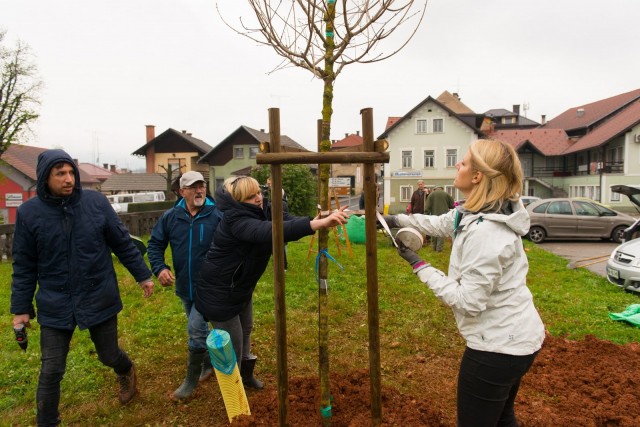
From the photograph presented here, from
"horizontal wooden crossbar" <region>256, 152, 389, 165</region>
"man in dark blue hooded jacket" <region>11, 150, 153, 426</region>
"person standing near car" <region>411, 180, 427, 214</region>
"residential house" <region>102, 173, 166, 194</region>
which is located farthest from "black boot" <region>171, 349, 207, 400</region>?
"residential house" <region>102, 173, 166, 194</region>

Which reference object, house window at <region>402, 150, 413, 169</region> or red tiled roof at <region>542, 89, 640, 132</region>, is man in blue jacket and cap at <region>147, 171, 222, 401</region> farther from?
red tiled roof at <region>542, 89, 640, 132</region>

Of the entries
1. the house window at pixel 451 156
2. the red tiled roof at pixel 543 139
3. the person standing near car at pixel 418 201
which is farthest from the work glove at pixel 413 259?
the red tiled roof at pixel 543 139

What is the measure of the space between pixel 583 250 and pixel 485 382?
1340cm

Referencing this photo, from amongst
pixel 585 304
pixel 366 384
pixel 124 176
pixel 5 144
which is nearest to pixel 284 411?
pixel 366 384

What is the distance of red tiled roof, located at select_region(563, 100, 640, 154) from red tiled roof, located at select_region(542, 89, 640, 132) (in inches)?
106

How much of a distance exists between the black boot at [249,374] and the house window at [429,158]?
113 ft

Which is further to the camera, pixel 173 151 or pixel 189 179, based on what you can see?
pixel 173 151

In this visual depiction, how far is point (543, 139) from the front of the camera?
41.5 meters

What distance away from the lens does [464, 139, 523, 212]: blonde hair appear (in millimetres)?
2170

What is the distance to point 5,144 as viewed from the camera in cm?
2678

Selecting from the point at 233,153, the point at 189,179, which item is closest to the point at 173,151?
the point at 233,153

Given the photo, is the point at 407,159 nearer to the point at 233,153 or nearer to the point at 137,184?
the point at 233,153

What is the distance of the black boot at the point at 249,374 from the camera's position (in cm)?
383

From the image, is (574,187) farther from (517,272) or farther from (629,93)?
(517,272)
